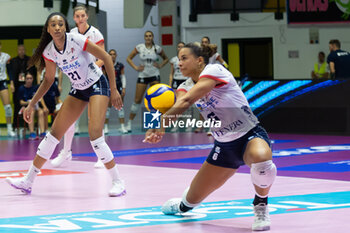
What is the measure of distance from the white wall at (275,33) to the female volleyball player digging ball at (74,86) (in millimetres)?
13851

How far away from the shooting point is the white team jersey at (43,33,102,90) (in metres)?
7.36

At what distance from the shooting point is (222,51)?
21656 millimetres

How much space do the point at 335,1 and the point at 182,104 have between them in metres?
13.6

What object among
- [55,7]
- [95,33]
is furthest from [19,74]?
[95,33]

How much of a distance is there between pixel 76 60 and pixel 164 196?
177 cm

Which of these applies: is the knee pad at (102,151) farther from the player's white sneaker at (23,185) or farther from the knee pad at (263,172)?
the knee pad at (263,172)

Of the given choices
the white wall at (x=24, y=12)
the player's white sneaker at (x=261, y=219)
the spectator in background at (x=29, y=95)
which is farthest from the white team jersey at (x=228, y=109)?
the white wall at (x=24, y=12)

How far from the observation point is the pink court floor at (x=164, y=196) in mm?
5426

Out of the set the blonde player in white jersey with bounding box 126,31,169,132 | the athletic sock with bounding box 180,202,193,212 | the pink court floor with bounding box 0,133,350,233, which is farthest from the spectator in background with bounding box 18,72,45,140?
the athletic sock with bounding box 180,202,193,212

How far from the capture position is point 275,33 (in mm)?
21469

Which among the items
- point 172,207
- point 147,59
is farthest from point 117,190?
point 147,59

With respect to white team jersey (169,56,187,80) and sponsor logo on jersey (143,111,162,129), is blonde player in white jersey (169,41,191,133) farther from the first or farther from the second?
sponsor logo on jersey (143,111,162,129)

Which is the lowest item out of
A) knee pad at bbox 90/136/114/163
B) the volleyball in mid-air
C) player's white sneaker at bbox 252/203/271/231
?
player's white sneaker at bbox 252/203/271/231

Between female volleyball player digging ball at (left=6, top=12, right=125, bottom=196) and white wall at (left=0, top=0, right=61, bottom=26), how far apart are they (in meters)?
12.0
